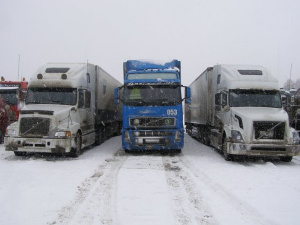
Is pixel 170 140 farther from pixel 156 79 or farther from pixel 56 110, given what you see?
pixel 56 110

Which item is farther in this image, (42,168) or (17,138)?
(17,138)

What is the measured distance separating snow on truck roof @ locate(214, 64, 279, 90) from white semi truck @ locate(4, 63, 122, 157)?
19.2 feet

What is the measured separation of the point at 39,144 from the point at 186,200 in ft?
21.5

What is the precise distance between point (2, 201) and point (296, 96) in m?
15.7

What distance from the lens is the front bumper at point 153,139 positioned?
1288cm

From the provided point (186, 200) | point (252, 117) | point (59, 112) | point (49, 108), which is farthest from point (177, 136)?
point (186, 200)

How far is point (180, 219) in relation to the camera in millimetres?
5453

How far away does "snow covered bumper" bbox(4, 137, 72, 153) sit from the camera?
Answer: 11.2 meters

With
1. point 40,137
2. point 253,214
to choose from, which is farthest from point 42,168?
point 253,214

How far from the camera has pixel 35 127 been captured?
11.4 metres

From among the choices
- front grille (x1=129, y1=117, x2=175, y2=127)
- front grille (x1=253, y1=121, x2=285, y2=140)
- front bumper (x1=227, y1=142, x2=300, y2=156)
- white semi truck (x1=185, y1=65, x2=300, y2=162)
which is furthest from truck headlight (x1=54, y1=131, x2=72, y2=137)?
front grille (x1=253, y1=121, x2=285, y2=140)

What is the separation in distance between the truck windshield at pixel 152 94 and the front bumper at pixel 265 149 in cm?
313

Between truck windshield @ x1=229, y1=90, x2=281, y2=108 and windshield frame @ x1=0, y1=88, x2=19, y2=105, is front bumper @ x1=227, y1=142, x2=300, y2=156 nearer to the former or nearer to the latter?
truck windshield @ x1=229, y1=90, x2=281, y2=108

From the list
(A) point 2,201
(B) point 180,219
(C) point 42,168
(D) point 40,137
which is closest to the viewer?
(B) point 180,219
